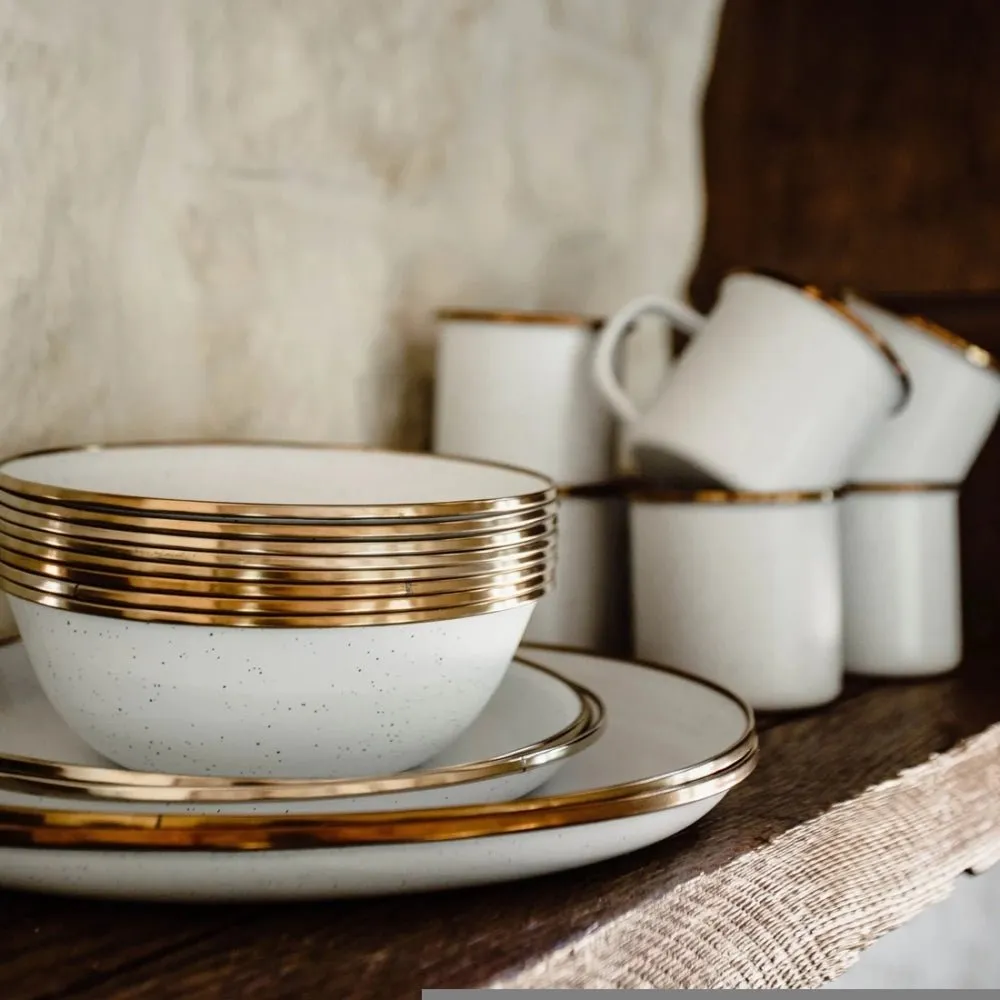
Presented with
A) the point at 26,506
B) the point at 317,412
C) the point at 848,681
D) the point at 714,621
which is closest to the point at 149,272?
the point at 317,412

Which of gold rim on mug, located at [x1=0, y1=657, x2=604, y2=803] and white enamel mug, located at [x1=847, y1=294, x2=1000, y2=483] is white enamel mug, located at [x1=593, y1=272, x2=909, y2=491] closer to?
white enamel mug, located at [x1=847, y1=294, x2=1000, y2=483]

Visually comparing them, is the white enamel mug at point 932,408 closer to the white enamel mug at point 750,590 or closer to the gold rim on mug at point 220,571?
the white enamel mug at point 750,590

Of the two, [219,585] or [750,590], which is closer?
[219,585]

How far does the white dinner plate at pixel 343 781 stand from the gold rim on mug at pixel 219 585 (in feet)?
0.23

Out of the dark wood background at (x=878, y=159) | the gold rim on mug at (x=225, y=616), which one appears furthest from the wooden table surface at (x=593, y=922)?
the dark wood background at (x=878, y=159)

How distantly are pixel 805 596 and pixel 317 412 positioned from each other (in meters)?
0.36

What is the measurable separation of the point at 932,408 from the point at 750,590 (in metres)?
0.22

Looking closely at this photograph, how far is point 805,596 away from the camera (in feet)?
2.60

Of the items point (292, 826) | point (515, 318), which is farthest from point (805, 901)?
point (515, 318)

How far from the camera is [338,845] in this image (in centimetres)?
42

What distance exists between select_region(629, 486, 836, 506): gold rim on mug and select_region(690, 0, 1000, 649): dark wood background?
276mm

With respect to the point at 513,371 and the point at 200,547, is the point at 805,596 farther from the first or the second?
the point at 200,547

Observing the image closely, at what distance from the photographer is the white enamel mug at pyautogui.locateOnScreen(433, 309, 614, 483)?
0.84 m

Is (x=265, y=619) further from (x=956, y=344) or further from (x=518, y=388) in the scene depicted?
(x=956, y=344)
